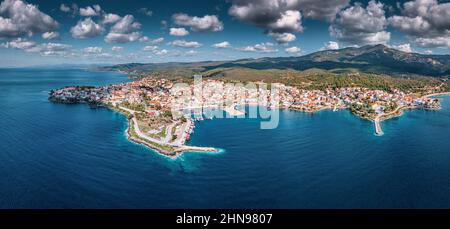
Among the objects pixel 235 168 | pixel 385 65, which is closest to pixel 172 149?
pixel 235 168

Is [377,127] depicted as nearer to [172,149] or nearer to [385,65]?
[172,149]

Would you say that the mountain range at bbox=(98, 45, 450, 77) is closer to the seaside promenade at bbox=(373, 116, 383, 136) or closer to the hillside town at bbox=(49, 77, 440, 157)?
the hillside town at bbox=(49, 77, 440, 157)

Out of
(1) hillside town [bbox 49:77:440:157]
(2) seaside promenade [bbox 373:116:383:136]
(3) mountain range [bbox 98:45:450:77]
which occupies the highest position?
(3) mountain range [bbox 98:45:450:77]

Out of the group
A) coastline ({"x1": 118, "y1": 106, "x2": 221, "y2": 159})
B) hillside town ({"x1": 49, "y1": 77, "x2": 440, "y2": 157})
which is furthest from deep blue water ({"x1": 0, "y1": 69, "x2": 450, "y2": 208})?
hillside town ({"x1": 49, "y1": 77, "x2": 440, "y2": 157})

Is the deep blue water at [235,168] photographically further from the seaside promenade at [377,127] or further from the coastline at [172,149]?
the seaside promenade at [377,127]

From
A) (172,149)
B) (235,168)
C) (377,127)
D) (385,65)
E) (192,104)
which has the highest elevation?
(385,65)

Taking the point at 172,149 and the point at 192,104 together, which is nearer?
the point at 172,149
